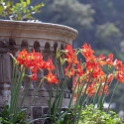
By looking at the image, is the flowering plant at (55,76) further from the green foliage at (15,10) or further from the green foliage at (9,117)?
the green foliage at (15,10)

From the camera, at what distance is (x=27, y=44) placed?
6.91m

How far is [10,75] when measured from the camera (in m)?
6.77

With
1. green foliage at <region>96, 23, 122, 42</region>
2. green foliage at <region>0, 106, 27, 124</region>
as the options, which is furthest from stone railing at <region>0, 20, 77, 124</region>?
green foliage at <region>96, 23, 122, 42</region>

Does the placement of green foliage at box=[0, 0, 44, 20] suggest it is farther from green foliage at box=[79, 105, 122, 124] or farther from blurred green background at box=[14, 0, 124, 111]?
blurred green background at box=[14, 0, 124, 111]

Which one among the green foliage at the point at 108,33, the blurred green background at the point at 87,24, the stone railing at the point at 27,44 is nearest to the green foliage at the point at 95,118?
the stone railing at the point at 27,44

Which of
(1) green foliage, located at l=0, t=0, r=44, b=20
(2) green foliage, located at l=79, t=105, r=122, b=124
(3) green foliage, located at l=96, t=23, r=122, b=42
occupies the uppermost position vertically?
(3) green foliage, located at l=96, t=23, r=122, b=42

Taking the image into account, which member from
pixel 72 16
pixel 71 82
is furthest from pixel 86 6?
pixel 71 82

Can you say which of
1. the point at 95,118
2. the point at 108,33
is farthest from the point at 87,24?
the point at 95,118

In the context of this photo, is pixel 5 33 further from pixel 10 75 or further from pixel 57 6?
pixel 57 6

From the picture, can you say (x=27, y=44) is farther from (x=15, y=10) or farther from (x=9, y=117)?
(x=15, y=10)

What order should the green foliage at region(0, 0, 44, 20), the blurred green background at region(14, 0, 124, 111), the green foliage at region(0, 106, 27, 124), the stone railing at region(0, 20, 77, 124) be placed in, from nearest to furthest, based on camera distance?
the green foliage at region(0, 106, 27, 124) → the stone railing at region(0, 20, 77, 124) → the green foliage at region(0, 0, 44, 20) → the blurred green background at region(14, 0, 124, 111)

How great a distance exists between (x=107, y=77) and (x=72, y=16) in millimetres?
48060

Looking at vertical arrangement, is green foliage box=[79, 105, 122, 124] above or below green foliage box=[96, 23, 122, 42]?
below

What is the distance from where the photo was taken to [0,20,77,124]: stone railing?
671 centimetres
